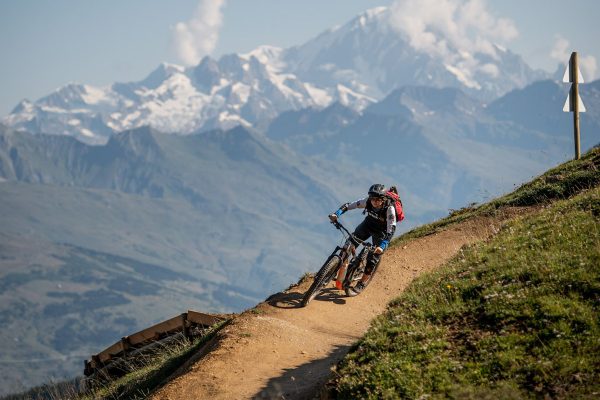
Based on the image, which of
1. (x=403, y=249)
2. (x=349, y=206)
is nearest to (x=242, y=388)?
(x=349, y=206)

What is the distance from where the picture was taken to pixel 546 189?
2397 cm

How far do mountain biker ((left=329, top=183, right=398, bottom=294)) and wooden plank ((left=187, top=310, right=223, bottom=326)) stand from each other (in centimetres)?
372

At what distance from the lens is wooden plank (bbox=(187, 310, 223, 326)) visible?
21189 millimetres

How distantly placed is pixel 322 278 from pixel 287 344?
3100 millimetres

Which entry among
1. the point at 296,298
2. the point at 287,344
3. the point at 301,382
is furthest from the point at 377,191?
the point at 301,382

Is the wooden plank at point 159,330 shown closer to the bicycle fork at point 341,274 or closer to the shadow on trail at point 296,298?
the shadow on trail at point 296,298

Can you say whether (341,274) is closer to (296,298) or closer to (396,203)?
(296,298)

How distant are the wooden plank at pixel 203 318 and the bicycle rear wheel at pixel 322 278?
10.8 ft

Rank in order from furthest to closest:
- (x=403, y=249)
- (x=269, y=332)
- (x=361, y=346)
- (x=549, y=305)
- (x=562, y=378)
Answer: (x=403, y=249) < (x=269, y=332) < (x=361, y=346) < (x=549, y=305) < (x=562, y=378)

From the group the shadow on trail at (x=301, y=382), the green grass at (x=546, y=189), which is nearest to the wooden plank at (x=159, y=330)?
the green grass at (x=546, y=189)

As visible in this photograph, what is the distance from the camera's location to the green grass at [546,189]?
2292cm

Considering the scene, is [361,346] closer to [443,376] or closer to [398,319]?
[398,319]

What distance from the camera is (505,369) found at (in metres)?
11.2

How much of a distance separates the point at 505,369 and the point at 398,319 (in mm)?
2848
